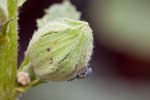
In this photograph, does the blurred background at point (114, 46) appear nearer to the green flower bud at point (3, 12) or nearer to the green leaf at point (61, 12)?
the green leaf at point (61, 12)

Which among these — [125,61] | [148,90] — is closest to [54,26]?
[148,90]

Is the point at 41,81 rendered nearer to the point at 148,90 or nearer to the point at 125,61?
the point at 148,90

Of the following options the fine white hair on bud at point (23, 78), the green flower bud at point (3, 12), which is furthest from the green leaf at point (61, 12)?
the green flower bud at point (3, 12)

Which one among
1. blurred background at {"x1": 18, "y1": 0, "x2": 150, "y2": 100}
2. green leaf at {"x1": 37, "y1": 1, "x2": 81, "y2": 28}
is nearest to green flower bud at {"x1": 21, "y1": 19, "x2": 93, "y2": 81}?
green leaf at {"x1": 37, "y1": 1, "x2": 81, "y2": 28}

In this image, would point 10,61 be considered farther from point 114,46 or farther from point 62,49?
point 114,46

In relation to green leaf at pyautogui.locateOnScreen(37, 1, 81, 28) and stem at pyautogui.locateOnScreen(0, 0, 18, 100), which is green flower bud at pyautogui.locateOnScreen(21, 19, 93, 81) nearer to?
stem at pyautogui.locateOnScreen(0, 0, 18, 100)

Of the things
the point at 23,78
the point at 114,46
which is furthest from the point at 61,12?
the point at 114,46
